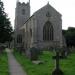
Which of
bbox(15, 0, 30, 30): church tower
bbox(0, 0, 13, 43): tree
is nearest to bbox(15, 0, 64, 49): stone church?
bbox(0, 0, 13, 43): tree

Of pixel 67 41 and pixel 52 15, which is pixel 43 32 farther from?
pixel 67 41

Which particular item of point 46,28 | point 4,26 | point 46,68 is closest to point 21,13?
point 46,28

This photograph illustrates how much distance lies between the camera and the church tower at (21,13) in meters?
84.3

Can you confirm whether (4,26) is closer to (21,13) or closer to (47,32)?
(47,32)

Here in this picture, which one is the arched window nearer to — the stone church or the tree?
the stone church

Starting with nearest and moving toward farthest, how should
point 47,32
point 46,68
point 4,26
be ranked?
1. point 46,68
2. point 4,26
3. point 47,32

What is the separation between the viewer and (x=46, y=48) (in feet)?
198

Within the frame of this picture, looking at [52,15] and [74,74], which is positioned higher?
[52,15]

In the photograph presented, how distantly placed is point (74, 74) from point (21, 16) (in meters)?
70.6

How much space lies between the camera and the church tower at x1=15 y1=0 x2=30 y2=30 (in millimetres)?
84325

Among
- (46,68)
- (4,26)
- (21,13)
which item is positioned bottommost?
(46,68)

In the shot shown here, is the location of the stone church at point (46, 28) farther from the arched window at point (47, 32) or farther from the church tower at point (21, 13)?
the church tower at point (21, 13)

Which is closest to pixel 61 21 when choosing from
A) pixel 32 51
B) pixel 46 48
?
pixel 46 48

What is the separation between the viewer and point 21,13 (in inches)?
3337
